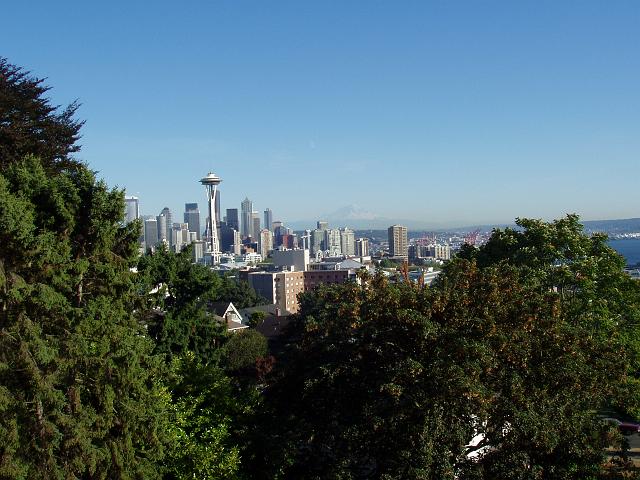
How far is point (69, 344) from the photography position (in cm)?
1141

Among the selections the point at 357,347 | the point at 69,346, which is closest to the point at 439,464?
the point at 357,347

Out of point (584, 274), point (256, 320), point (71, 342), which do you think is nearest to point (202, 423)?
point (71, 342)

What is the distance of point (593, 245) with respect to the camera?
69.9 feet

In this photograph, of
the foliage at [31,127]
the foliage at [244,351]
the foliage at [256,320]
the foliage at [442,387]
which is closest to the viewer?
the foliage at [442,387]

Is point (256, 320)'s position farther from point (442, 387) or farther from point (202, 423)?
point (442, 387)

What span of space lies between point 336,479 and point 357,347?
2.10m

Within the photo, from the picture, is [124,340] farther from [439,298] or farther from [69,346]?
[439,298]

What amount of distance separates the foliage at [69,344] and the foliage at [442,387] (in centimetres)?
250

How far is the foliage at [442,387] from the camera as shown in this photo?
1086 cm

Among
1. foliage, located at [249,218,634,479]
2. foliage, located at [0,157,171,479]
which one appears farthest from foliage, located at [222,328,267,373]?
foliage, located at [249,218,634,479]

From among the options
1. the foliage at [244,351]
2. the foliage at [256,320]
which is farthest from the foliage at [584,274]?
the foliage at [256,320]

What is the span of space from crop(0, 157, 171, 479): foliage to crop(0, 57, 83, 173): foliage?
15.3 feet

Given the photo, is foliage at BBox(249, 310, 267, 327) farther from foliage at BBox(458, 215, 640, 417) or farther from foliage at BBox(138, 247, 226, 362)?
foliage at BBox(458, 215, 640, 417)

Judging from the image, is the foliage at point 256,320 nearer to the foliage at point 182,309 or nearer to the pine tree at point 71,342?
the foliage at point 182,309
